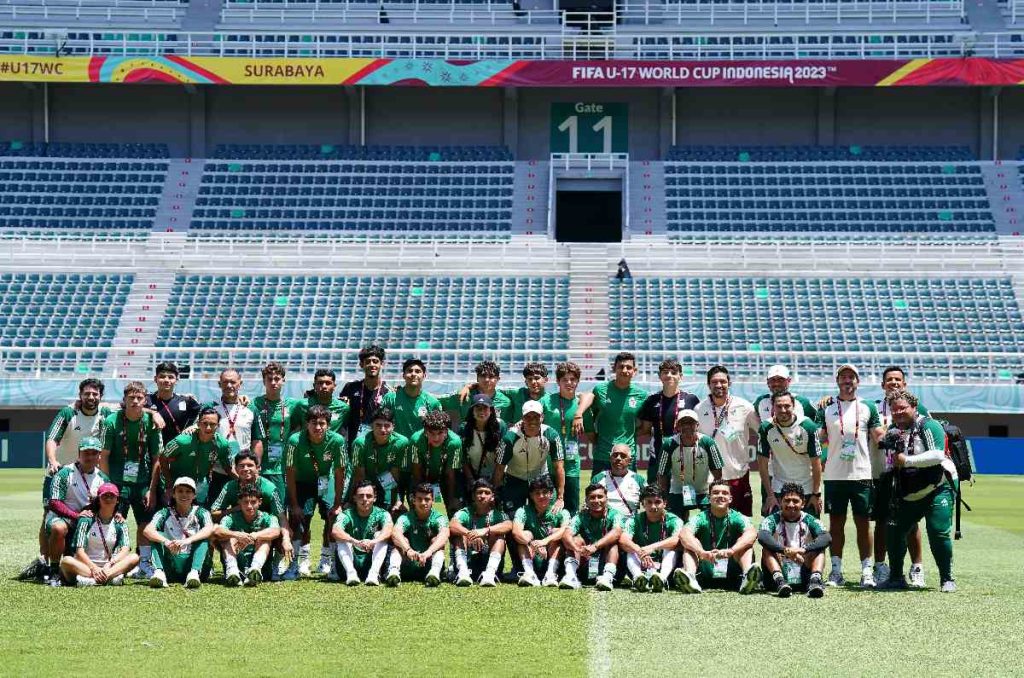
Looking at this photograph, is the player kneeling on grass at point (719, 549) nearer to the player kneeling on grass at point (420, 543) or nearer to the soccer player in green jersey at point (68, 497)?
the player kneeling on grass at point (420, 543)

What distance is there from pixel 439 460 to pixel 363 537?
957 mm

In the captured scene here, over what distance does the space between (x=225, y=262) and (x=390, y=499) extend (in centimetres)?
2622

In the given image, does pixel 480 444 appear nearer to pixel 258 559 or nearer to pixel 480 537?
pixel 480 537

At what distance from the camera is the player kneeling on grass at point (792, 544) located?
1139cm

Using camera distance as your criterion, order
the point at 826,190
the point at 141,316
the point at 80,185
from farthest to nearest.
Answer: the point at 80,185, the point at 826,190, the point at 141,316

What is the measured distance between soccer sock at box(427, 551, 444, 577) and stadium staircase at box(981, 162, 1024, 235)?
30.4 meters

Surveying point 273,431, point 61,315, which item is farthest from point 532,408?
point 61,315

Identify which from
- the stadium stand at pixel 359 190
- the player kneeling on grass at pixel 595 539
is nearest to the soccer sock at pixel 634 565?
the player kneeling on grass at pixel 595 539

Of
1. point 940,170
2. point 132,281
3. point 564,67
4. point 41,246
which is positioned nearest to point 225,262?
point 132,281

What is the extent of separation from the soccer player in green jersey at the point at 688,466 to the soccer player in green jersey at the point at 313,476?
2838mm

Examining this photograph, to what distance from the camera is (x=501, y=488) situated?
12.5 m

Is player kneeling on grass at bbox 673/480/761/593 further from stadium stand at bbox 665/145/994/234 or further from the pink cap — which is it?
stadium stand at bbox 665/145/994/234

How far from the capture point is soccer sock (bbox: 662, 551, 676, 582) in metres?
11.6

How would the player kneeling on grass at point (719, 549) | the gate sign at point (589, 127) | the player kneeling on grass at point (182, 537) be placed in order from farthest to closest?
the gate sign at point (589, 127), the player kneeling on grass at point (182, 537), the player kneeling on grass at point (719, 549)
